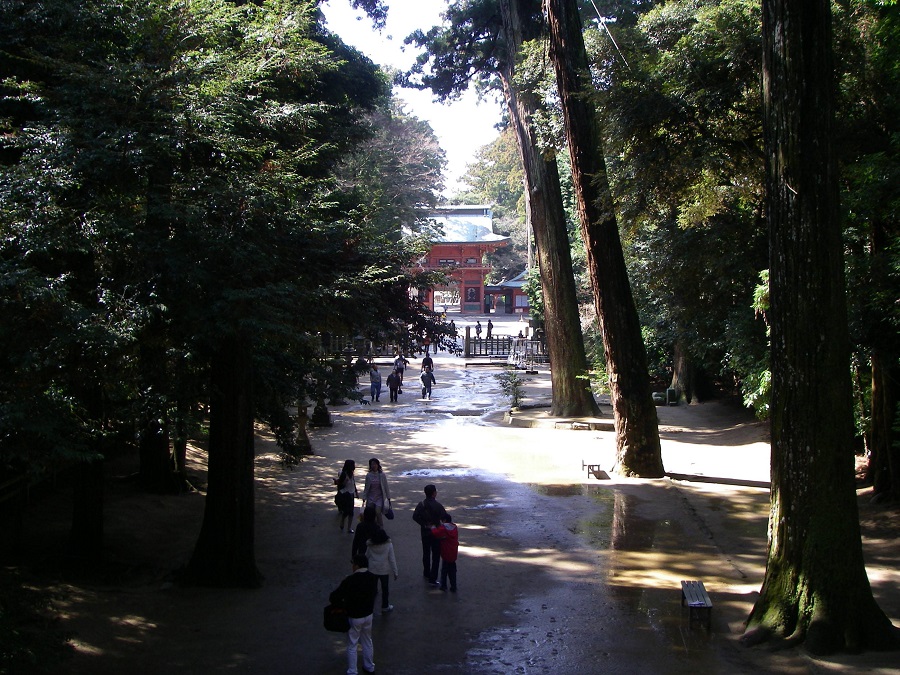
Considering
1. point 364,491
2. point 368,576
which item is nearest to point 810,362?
point 368,576

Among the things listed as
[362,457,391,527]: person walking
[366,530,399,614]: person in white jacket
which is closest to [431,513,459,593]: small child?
[366,530,399,614]: person in white jacket

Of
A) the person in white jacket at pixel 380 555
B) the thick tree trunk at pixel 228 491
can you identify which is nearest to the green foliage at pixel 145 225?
the thick tree trunk at pixel 228 491

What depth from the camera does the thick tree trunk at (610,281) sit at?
50.6 ft

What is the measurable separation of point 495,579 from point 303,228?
203 inches

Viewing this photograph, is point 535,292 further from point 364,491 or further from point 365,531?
point 365,531

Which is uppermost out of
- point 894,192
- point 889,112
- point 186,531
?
point 889,112

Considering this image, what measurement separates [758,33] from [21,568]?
42.3 feet

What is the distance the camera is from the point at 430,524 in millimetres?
9500

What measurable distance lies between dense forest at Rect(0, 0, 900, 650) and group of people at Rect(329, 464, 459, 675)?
1983 mm

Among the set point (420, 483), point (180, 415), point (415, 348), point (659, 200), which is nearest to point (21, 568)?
point (180, 415)

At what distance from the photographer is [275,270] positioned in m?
9.54

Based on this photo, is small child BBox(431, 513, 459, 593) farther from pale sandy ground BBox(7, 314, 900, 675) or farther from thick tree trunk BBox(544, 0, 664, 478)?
thick tree trunk BBox(544, 0, 664, 478)

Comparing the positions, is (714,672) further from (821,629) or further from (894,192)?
(894,192)

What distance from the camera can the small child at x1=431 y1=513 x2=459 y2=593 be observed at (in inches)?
362
